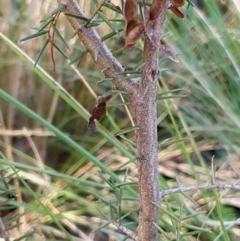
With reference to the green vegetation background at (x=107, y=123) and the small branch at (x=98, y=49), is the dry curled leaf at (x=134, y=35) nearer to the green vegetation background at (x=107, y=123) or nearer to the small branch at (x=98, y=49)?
the small branch at (x=98, y=49)

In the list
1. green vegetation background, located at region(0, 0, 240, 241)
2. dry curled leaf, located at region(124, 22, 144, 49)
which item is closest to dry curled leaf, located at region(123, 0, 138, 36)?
dry curled leaf, located at region(124, 22, 144, 49)

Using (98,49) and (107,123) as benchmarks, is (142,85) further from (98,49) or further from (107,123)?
(107,123)

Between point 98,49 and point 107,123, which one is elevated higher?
point 98,49

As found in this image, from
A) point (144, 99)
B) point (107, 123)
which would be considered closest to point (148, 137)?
point (144, 99)

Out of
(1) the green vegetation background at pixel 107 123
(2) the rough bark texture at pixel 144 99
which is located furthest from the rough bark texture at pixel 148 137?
(1) the green vegetation background at pixel 107 123

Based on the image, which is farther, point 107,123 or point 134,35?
point 107,123

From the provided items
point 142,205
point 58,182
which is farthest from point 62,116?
point 142,205

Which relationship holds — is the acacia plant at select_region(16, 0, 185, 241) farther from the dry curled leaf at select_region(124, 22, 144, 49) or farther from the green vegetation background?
the green vegetation background
